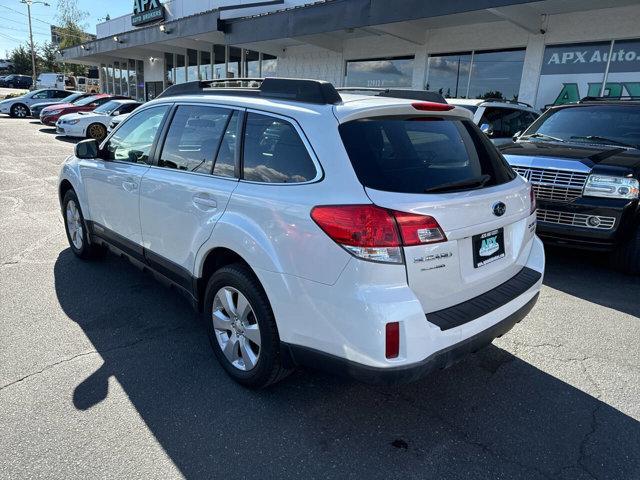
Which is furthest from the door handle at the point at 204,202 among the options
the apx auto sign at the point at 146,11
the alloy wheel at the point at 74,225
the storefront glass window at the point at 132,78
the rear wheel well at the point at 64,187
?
the storefront glass window at the point at 132,78

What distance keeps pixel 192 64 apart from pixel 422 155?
2600cm

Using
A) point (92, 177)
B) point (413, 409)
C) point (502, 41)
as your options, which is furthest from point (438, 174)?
point (502, 41)

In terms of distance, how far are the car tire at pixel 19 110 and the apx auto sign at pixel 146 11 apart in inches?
316

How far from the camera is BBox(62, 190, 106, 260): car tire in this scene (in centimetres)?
491

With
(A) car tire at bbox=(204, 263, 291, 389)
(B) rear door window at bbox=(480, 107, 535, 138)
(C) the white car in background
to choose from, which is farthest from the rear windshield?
(C) the white car in background

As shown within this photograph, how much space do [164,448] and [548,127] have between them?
242 inches

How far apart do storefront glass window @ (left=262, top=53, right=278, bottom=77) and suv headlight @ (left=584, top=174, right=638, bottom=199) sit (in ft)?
58.0

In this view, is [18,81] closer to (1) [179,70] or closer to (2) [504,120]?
(1) [179,70]

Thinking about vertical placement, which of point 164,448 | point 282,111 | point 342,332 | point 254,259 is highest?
point 282,111

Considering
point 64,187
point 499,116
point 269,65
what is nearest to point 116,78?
point 269,65

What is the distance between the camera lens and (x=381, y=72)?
52.2 feet

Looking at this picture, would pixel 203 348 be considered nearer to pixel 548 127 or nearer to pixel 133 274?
pixel 133 274

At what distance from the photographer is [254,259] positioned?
2.61 m

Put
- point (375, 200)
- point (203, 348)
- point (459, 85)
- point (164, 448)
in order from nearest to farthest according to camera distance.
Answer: point (375, 200)
point (164, 448)
point (203, 348)
point (459, 85)
